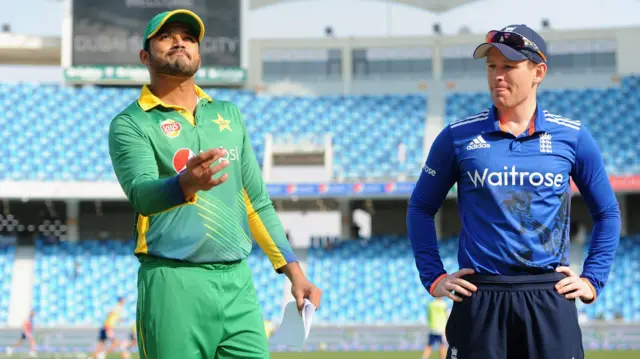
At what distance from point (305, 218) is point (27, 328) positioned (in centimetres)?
1587

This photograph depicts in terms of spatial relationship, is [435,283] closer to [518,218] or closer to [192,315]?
[518,218]

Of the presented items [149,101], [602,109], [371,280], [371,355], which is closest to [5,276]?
[371,280]

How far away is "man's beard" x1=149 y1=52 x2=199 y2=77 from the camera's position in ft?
16.1


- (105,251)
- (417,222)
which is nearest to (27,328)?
(105,251)

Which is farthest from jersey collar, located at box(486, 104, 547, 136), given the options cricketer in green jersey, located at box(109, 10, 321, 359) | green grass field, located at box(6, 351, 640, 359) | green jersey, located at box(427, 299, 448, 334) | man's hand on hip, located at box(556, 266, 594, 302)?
green grass field, located at box(6, 351, 640, 359)

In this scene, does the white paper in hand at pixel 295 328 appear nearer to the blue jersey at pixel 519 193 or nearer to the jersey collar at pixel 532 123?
the blue jersey at pixel 519 193

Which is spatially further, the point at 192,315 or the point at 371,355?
Result: the point at 371,355

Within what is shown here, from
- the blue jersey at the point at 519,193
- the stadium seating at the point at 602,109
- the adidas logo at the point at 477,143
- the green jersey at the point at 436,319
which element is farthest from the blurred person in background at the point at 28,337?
the adidas logo at the point at 477,143

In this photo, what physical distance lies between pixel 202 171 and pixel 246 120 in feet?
94.0

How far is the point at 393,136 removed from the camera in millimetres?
31703

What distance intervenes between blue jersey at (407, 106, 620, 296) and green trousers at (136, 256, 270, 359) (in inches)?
37.4

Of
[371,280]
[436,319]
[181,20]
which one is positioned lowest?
[371,280]

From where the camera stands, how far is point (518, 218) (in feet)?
15.1

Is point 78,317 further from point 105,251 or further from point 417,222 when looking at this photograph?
point 417,222
